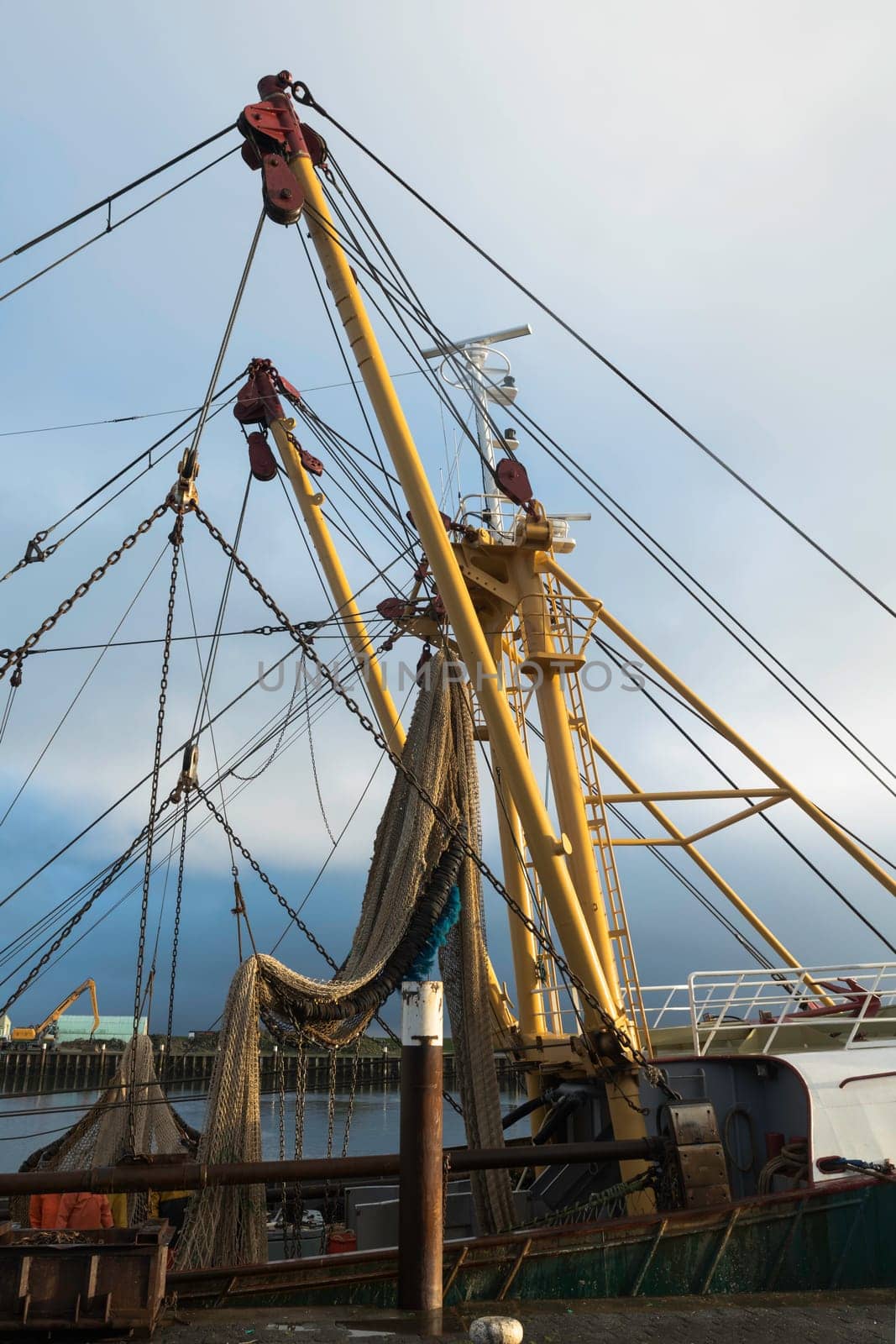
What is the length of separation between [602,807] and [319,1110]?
46931 millimetres

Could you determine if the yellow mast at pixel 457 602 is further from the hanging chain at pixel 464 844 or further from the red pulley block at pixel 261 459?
the red pulley block at pixel 261 459

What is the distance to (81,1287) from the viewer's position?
617 centimetres

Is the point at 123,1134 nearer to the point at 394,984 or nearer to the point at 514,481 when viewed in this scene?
the point at 394,984

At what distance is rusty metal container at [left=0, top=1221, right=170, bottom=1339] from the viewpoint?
6.12 meters

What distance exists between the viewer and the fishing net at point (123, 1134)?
9672 mm

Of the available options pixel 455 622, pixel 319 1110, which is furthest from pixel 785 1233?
pixel 319 1110

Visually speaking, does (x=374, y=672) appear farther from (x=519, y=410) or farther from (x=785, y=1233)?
(x=785, y=1233)

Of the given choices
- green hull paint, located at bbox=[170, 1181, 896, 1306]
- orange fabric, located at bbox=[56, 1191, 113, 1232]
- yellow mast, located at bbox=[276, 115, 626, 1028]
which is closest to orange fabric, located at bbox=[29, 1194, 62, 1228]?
orange fabric, located at bbox=[56, 1191, 113, 1232]

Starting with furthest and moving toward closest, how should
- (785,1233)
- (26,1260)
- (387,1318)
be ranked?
(785,1233), (387,1318), (26,1260)

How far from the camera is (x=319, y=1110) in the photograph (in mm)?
54188

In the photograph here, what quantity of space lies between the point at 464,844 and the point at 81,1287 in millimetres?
4744

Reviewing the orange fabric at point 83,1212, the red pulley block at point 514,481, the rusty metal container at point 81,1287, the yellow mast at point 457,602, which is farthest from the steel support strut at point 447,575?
the rusty metal container at point 81,1287

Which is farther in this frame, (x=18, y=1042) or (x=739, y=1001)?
(x=18, y=1042)

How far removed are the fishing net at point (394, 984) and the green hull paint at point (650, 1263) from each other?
0.72m
